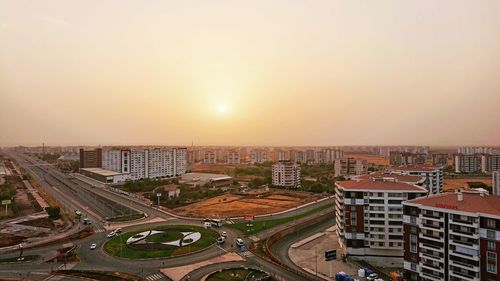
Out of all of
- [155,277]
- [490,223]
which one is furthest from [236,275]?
[490,223]

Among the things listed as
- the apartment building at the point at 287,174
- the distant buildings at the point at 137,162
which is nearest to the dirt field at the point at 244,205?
the apartment building at the point at 287,174

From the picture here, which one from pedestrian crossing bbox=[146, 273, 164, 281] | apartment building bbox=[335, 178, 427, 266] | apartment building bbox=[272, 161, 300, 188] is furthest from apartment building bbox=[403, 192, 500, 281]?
apartment building bbox=[272, 161, 300, 188]

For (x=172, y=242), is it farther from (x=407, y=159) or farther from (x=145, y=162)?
(x=407, y=159)

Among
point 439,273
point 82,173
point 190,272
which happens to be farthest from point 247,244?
point 82,173

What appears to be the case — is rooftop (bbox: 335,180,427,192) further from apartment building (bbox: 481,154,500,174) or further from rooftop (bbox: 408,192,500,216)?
apartment building (bbox: 481,154,500,174)

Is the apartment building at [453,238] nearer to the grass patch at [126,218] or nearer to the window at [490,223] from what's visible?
the window at [490,223]

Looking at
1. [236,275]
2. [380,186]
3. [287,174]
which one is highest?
[380,186]
